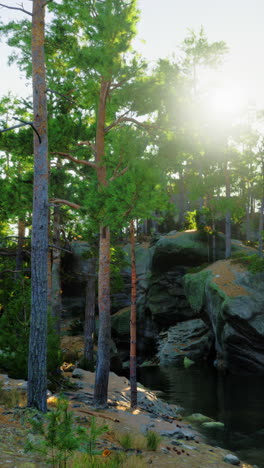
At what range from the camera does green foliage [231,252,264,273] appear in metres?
21.6

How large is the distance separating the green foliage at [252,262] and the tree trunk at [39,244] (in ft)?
52.7

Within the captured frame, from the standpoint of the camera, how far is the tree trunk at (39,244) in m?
7.66

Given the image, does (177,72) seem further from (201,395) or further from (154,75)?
(201,395)

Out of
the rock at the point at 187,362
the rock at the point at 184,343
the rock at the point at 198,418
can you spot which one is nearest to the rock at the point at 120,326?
the rock at the point at 184,343

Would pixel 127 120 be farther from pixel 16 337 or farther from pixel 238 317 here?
pixel 238 317

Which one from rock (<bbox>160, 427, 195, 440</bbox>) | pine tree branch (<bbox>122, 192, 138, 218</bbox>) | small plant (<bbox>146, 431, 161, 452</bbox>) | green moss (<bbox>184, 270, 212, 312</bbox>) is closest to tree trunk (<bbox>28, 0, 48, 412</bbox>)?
small plant (<bbox>146, 431, 161, 452</bbox>)

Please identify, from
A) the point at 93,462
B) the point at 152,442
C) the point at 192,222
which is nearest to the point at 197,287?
the point at 192,222

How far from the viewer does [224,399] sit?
1527 cm

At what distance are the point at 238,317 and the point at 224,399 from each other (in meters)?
6.46

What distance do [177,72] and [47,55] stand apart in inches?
192

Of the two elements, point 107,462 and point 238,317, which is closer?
point 107,462

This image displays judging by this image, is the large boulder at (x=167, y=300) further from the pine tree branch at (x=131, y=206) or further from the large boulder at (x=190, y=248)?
the pine tree branch at (x=131, y=206)

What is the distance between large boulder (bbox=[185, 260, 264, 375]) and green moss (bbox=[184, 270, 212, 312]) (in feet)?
2.43

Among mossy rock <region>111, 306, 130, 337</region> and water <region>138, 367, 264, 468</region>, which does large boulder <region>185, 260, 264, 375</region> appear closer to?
water <region>138, 367, 264, 468</region>
